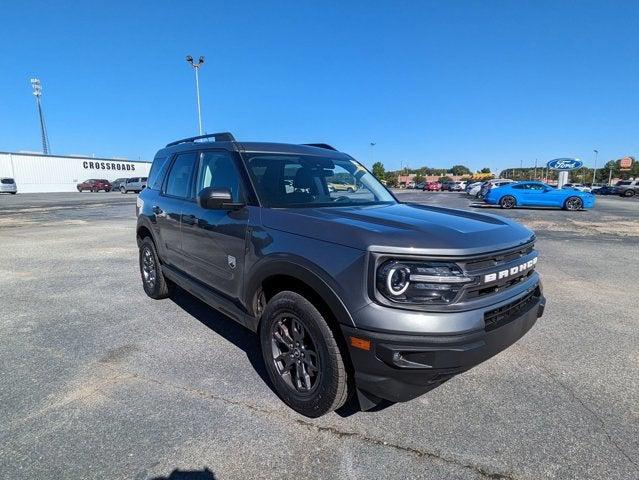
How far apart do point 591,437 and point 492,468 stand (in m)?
0.80

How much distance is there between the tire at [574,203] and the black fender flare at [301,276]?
2186 centimetres

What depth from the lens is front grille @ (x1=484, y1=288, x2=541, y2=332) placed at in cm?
233

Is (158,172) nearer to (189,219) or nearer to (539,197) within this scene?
(189,219)

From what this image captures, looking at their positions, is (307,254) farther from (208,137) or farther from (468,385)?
(208,137)

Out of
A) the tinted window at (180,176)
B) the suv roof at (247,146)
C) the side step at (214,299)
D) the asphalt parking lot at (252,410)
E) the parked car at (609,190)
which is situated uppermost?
the suv roof at (247,146)

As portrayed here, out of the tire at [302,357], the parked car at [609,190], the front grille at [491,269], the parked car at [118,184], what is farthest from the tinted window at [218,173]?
the parked car at [609,190]

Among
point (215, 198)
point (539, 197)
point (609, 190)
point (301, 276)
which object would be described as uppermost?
point (215, 198)

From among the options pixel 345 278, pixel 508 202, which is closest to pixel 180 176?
pixel 345 278

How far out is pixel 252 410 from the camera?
276cm

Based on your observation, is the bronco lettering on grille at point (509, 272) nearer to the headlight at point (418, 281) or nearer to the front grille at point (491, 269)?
the front grille at point (491, 269)

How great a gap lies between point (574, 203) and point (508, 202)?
123 inches

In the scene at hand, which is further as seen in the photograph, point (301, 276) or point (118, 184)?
point (118, 184)

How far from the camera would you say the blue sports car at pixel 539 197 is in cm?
1984

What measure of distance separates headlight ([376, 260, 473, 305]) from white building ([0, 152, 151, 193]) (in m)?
59.8
